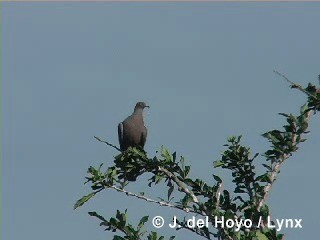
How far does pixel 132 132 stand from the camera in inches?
677

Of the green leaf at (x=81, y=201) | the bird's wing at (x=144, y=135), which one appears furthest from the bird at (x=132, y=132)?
the green leaf at (x=81, y=201)

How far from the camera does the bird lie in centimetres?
1719

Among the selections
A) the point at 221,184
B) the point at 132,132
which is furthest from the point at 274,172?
the point at 132,132

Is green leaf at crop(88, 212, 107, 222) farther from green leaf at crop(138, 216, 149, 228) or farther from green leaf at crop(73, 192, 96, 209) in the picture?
green leaf at crop(138, 216, 149, 228)

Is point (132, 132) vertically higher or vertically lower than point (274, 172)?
higher

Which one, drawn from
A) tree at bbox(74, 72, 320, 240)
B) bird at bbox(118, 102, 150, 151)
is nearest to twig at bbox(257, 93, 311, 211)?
tree at bbox(74, 72, 320, 240)

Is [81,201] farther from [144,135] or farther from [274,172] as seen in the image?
[144,135]

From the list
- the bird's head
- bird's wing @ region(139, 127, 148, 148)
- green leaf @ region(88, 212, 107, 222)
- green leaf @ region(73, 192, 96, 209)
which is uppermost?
the bird's head

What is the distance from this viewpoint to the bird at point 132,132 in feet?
56.4

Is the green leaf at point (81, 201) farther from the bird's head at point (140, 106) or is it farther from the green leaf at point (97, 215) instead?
the bird's head at point (140, 106)

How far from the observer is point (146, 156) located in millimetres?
11906

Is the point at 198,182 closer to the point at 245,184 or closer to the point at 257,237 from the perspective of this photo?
the point at 245,184

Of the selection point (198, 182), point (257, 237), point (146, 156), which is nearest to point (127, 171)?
point (146, 156)

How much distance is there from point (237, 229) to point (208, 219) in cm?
45
